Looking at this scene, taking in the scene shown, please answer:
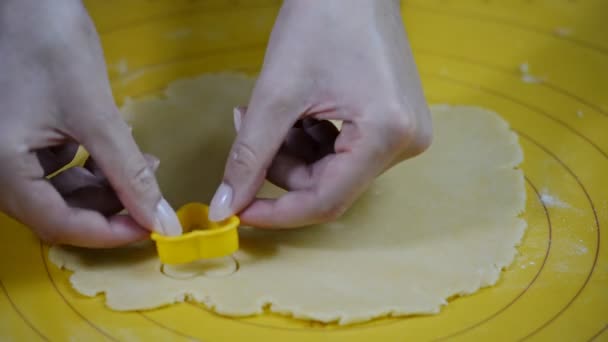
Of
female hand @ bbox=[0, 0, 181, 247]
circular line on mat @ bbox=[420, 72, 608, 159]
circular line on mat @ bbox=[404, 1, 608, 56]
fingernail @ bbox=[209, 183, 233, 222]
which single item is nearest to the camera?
female hand @ bbox=[0, 0, 181, 247]

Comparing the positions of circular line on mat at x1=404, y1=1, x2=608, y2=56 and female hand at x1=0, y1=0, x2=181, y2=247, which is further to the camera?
circular line on mat at x1=404, y1=1, x2=608, y2=56

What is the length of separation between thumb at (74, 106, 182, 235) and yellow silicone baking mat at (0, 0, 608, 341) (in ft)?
0.50

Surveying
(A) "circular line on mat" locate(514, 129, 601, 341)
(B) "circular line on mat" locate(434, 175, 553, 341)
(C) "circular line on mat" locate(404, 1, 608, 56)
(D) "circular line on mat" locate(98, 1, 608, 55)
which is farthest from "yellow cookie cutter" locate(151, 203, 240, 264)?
(C) "circular line on mat" locate(404, 1, 608, 56)

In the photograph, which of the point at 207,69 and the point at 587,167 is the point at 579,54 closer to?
the point at 587,167

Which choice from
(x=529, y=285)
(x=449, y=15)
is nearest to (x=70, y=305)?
(x=529, y=285)

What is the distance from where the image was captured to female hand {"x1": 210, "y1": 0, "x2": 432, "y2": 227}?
0.96 meters

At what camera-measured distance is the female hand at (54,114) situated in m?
0.88

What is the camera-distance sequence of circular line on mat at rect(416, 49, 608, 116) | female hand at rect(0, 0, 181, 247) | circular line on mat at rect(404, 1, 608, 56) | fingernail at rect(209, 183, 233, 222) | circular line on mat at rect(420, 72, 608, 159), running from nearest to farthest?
female hand at rect(0, 0, 181, 247), fingernail at rect(209, 183, 233, 222), circular line on mat at rect(420, 72, 608, 159), circular line on mat at rect(416, 49, 608, 116), circular line on mat at rect(404, 1, 608, 56)

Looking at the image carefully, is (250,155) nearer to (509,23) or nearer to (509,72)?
(509,72)

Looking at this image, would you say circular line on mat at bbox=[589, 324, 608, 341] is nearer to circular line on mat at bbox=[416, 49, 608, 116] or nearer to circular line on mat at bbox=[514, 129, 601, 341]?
circular line on mat at bbox=[514, 129, 601, 341]

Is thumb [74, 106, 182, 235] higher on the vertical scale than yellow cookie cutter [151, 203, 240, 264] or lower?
higher

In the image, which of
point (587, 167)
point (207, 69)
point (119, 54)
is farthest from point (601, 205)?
point (119, 54)

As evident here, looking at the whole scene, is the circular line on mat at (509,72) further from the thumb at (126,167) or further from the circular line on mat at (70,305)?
the circular line on mat at (70,305)

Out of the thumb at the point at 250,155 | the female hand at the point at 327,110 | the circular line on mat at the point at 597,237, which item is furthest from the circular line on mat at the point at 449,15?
the thumb at the point at 250,155
